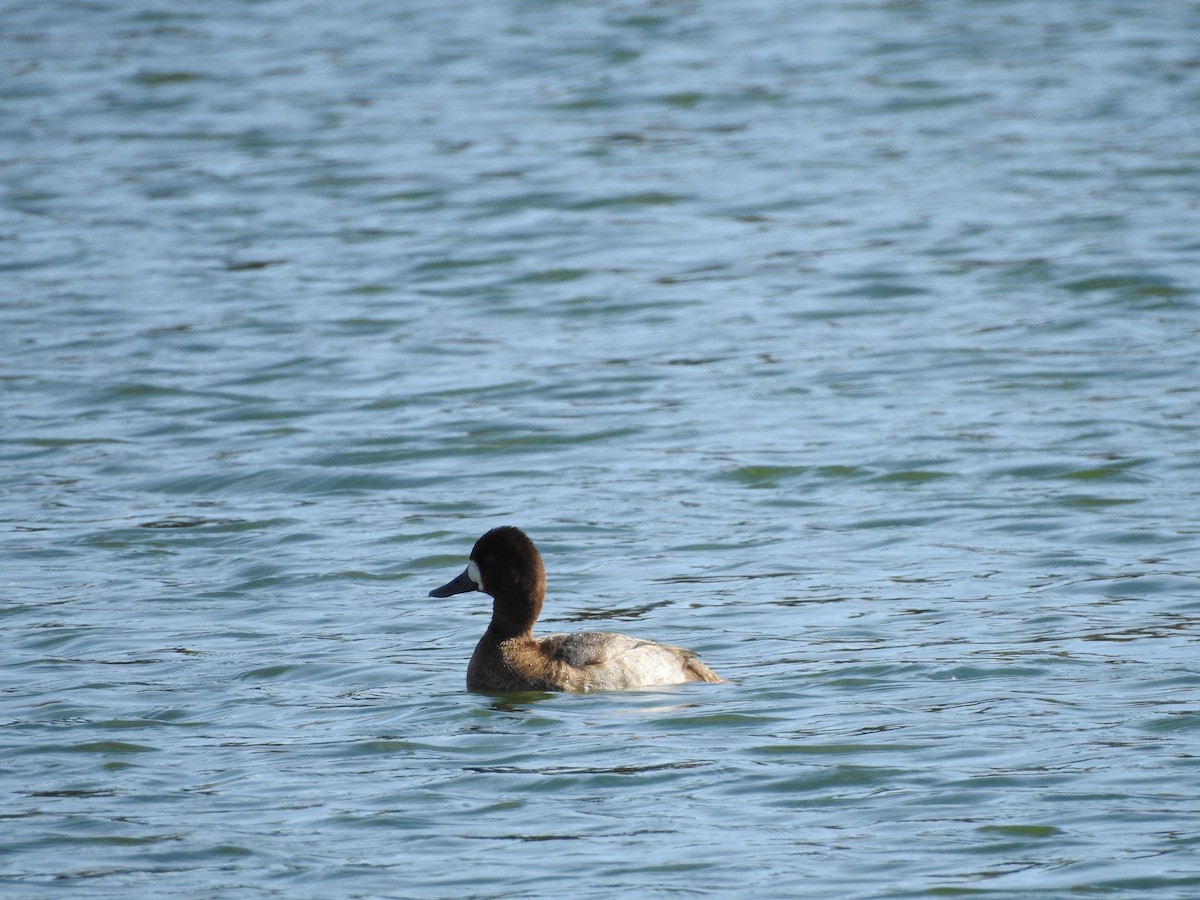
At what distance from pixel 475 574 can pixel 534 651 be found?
0.63 metres

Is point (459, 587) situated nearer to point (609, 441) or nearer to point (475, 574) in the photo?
point (475, 574)

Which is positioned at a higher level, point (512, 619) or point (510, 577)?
point (510, 577)

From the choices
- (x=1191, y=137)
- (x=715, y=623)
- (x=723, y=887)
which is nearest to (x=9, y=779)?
(x=723, y=887)

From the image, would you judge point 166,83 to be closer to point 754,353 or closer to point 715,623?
point 754,353

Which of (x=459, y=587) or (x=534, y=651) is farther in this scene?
(x=459, y=587)

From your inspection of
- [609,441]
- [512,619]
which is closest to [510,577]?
[512,619]

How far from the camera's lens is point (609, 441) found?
15.8 metres

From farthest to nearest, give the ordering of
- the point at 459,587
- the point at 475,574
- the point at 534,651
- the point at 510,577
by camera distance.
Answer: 1. the point at 459,587
2. the point at 475,574
3. the point at 510,577
4. the point at 534,651

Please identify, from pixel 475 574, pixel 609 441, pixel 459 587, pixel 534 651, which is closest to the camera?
pixel 534 651

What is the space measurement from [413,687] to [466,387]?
740 centimetres

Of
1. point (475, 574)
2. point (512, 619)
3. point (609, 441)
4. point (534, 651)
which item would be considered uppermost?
point (475, 574)

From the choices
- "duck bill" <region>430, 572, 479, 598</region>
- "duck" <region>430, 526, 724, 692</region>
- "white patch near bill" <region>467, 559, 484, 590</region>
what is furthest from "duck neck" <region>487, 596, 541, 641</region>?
"duck bill" <region>430, 572, 479, 598</region>

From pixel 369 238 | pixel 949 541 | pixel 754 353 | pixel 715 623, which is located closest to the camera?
pixel 715 623

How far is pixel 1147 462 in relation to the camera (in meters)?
14.4
